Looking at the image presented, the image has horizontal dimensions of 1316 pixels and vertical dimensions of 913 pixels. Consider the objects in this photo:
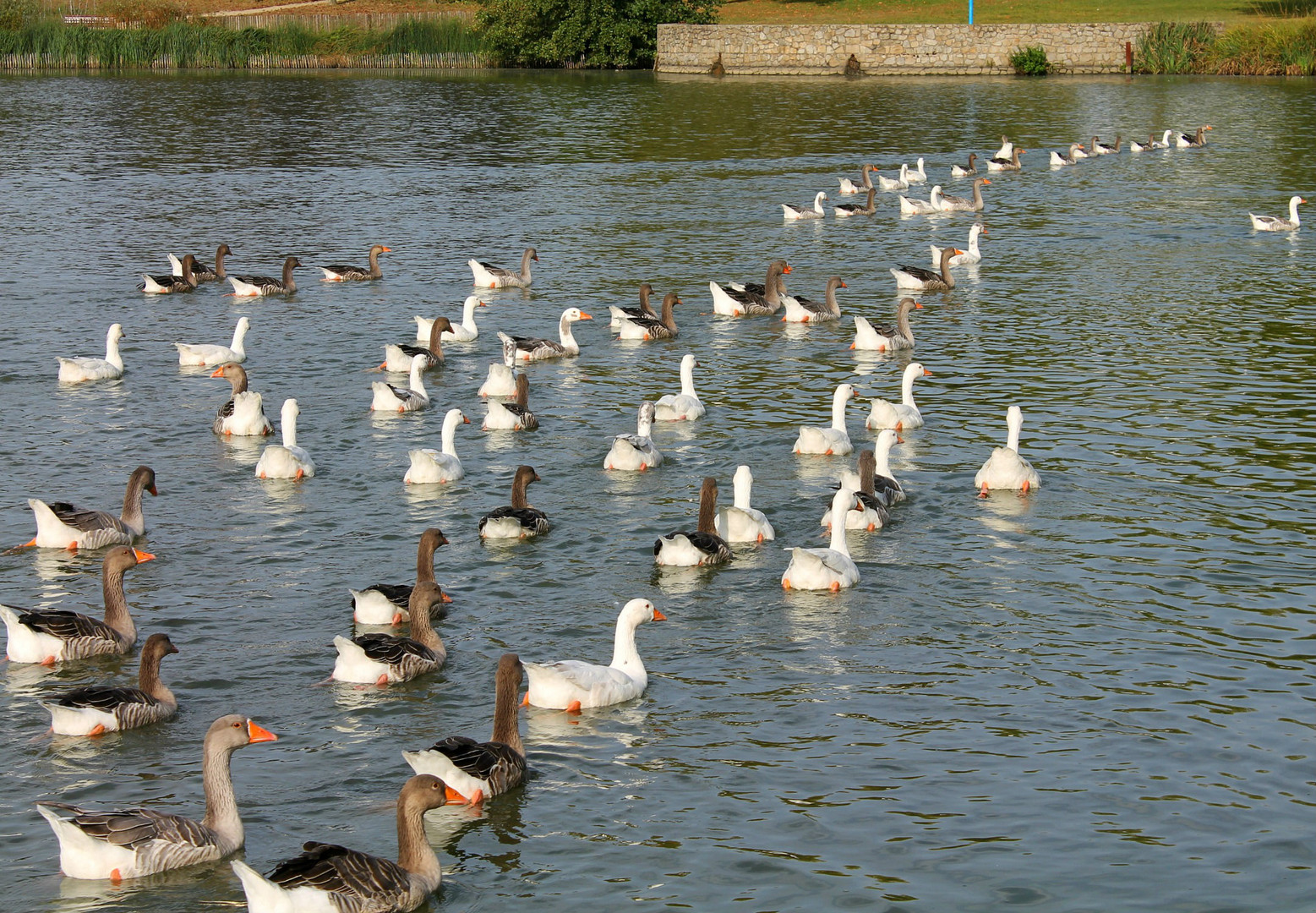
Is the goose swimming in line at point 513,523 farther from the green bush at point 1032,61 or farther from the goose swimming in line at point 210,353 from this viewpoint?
the green bush at point 1032,61

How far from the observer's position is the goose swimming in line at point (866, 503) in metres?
15.3

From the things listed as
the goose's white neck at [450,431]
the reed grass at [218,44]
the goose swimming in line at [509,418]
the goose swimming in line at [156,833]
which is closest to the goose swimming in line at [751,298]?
the goose swimming in line at [509,418]

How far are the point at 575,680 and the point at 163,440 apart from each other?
32.5 feet

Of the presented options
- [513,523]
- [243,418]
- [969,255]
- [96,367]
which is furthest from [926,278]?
[96,367]

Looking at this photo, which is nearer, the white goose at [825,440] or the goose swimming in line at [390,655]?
the goose swimming in line at [390,655]

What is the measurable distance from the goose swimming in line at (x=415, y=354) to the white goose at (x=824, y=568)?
9187mm

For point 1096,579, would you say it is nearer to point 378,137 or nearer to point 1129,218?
point 1129,218

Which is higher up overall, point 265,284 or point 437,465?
point 265,284

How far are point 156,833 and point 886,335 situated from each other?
16.4 metres

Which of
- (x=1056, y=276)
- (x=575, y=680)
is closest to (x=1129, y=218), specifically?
(x=1056, y=276)

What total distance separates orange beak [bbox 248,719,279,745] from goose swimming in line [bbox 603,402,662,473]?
7832 mm

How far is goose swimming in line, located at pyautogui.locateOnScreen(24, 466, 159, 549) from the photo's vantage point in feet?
49.2

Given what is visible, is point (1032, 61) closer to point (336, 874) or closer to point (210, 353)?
point (210, 353)

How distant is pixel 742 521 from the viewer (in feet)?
Answer: 49.6
